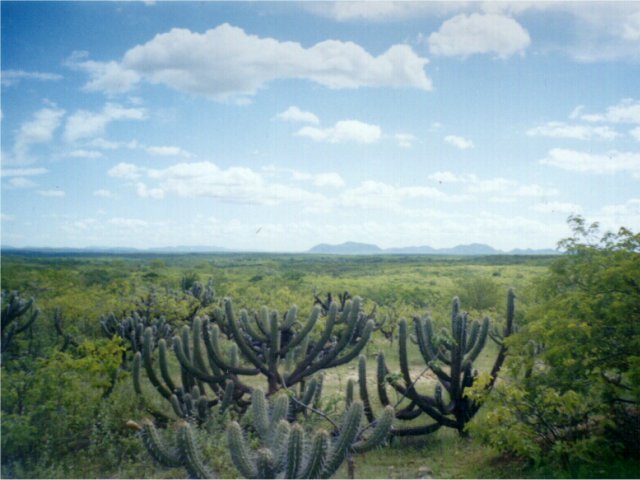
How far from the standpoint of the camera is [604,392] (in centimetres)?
679

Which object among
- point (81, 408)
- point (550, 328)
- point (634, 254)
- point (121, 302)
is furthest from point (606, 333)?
point (121, 302)

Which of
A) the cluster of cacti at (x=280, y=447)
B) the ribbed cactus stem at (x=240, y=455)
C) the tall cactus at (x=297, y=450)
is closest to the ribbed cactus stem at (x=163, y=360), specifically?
the cluster of cacti at (x=280, y=447)

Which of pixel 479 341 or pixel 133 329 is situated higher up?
pixel 479 341

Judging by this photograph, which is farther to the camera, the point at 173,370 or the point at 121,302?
the point at 121,302

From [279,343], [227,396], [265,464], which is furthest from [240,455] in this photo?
[279,343]

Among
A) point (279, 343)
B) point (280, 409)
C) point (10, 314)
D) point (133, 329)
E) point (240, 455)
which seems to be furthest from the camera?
point (133, 329)

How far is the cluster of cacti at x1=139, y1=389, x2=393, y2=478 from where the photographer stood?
529 cm

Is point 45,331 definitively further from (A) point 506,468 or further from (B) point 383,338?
(A) point 506,468

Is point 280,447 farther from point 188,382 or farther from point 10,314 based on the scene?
point 10,314

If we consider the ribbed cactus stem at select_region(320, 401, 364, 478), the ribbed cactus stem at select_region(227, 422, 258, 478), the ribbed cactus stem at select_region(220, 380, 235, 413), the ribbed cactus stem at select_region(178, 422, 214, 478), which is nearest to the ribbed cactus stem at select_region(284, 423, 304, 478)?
the ribbed cactus stem at select_region(320, 401, 364, 478)

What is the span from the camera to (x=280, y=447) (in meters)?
5.54

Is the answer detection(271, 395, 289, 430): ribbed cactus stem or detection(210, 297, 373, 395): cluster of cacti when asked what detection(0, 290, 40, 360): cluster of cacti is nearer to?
detection(210, 297, 373, 395): cluster of cacti

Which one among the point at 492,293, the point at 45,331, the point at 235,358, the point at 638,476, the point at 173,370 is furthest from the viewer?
the point at 492,293

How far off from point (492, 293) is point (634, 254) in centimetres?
1946
